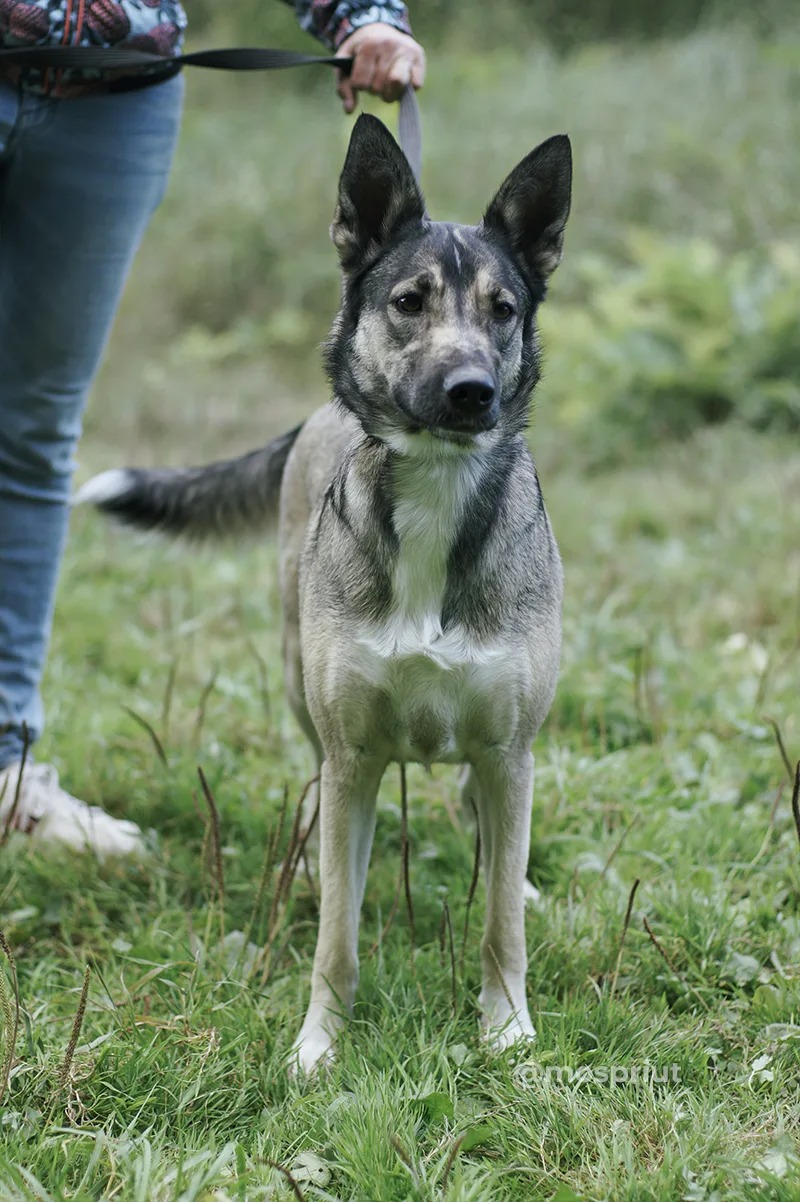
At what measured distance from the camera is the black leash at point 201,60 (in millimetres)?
2727

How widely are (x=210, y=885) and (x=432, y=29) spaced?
46.2 feet

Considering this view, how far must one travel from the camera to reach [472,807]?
344cm

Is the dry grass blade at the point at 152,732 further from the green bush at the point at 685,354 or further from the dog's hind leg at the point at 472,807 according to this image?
the green bush at the point at 685,354

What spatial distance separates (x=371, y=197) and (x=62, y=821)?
189cm

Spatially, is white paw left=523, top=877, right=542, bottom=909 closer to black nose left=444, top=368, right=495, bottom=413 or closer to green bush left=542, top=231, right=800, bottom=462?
black nose left=444, top=368, right=495, bottom=413

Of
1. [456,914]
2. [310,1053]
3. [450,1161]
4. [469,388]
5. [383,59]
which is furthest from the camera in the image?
[456,914]

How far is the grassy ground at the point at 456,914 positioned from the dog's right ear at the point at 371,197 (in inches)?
54.9

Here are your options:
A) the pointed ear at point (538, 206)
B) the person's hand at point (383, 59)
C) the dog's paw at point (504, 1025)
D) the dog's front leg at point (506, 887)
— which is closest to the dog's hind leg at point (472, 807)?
the dog's front leg at point (506, 887)

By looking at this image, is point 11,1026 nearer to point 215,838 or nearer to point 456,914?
point 215,838

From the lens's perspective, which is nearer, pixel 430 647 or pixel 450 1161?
pixel 450 1161

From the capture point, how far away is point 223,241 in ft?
35.7

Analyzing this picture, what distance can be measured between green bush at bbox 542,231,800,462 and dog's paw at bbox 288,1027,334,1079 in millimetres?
5032

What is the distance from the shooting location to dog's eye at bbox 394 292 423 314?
2.51 metres

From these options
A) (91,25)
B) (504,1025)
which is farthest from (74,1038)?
(91,25)
